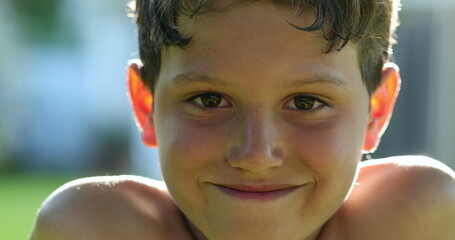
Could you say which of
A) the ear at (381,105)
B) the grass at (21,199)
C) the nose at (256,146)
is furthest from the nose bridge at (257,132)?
the grass at (21,199)

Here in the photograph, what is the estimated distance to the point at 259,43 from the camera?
212 centimetres

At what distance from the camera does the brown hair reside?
218 centimetres

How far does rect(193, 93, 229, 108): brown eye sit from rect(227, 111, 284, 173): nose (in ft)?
0.32

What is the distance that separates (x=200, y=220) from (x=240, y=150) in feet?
0.93

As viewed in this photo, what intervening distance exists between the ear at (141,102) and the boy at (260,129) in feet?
0.22

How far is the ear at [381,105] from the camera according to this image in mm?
2568

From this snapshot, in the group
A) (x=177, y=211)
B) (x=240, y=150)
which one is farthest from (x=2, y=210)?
(x=240, y=150)

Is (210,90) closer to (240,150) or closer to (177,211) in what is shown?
(240,150)

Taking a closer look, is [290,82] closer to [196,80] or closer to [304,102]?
[304,102]

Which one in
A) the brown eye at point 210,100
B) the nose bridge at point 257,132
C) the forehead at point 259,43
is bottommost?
the nose bridge at point 257,132

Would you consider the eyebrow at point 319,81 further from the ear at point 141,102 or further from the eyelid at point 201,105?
the ear at point 141,102

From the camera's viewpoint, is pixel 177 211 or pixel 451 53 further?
pixel 451 53

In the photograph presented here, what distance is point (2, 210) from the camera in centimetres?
880

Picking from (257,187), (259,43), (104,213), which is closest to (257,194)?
(257,187)
